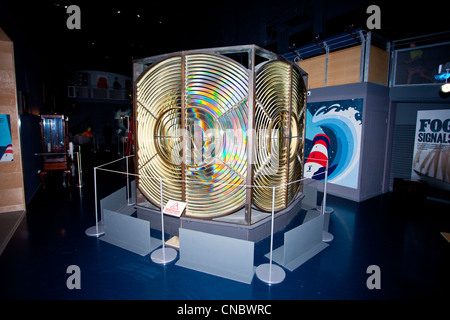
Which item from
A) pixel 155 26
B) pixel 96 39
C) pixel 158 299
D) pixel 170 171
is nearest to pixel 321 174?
pixel 170 171

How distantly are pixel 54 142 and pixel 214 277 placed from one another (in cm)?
571

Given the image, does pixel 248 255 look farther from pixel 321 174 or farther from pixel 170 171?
pixel 321 174

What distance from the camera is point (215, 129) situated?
3500 millimetres

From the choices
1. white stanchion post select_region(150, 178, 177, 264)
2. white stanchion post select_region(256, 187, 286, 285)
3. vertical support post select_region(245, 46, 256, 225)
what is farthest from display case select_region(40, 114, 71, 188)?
white stanchion post select_region(256, 187, 286, 285)

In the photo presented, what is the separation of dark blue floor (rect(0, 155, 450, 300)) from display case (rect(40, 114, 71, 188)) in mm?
1971

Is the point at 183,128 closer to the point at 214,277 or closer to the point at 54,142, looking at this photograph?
the point at 214,277

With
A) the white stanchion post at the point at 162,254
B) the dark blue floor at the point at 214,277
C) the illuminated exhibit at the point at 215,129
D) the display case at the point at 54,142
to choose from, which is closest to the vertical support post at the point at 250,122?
the illuminated exhibit at the point at 215,129

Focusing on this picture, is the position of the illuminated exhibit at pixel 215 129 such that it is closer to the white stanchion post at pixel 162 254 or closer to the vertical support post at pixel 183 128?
the vertical support post at pixel 183 128

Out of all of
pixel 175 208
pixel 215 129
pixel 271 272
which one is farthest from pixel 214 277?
pixel 215 129

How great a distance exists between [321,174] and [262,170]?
10.3 feet

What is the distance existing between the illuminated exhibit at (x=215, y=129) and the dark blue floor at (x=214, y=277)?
3.04 ft

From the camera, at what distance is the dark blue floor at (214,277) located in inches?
98.5

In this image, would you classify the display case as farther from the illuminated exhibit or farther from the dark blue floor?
the illuminated exhibit

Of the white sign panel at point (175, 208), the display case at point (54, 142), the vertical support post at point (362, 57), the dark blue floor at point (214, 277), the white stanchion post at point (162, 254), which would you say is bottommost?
the dark blue floor at point (214, 277)
